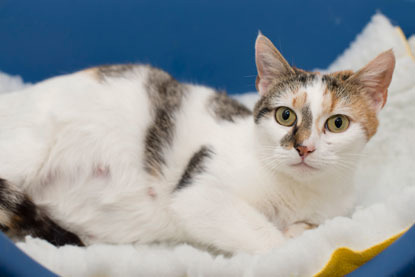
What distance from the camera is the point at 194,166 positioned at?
1.38 metres

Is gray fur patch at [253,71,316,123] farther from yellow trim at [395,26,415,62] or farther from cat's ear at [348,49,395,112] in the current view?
yellow trim at [395,26,415,62]

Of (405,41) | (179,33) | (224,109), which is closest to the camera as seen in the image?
(224,109)

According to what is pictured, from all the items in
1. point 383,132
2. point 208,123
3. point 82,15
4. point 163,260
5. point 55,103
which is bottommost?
point 163,260

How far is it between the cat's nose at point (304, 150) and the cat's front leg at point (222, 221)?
256mm

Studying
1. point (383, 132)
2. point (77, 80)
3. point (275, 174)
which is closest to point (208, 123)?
point (275, 174)

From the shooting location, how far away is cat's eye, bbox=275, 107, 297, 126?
1.23 m

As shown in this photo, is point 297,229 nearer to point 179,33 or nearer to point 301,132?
point 301,132

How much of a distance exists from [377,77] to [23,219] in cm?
120

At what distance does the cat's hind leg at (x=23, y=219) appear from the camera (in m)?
1.20

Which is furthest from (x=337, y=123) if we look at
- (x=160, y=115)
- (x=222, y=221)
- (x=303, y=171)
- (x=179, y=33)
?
(x=179, y=33)

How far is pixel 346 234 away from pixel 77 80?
1.07m

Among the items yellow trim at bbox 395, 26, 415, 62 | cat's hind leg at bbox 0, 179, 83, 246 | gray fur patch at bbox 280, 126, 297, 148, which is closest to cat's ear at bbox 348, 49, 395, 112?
gray fur patch at bbox 280, 126, 297, 148

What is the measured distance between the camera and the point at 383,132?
1848 millimetres

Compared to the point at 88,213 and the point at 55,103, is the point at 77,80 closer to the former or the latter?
the point at 55,103
